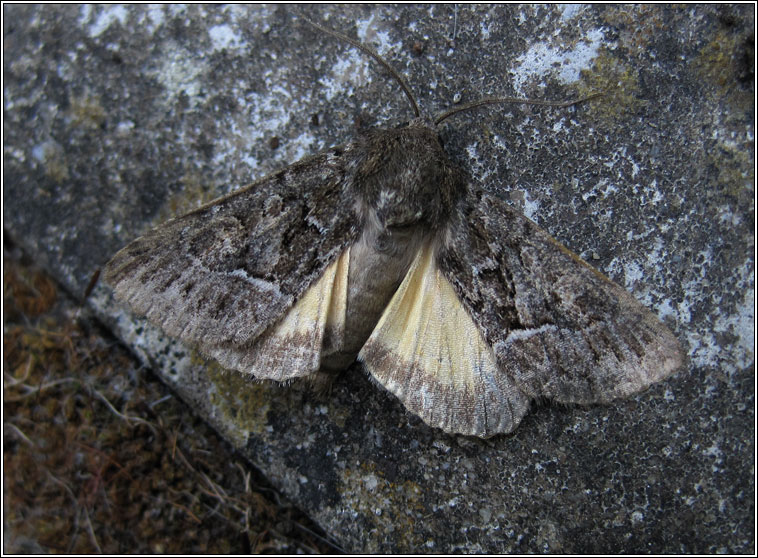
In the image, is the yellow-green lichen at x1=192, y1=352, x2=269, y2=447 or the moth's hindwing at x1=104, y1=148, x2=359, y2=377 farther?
the yellow-green lichen at x1=192, y1=352, x2=269, y2=447

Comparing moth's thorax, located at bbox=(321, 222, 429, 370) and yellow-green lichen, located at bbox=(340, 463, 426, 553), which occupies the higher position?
moth's thorax, located at bbox=(321, 222, 429, 370)

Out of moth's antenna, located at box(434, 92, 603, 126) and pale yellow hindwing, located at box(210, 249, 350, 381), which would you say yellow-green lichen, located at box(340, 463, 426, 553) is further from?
moth's antenna, located at box(434, 92, 603, 126)

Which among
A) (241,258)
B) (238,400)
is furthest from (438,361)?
(238,400)

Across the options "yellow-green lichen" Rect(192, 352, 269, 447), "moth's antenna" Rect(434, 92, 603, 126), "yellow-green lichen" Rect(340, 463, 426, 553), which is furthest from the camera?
"yellow-green lichen" Rect(192, 352, 269, 447)

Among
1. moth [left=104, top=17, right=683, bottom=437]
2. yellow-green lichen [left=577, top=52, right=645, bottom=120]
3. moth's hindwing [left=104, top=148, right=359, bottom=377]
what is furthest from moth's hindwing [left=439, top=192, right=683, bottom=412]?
yellow-green lichen [left=577, top=52, right=645, bottom=120]

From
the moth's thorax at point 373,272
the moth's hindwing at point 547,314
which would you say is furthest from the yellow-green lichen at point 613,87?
the moth's thorax at point 373,272

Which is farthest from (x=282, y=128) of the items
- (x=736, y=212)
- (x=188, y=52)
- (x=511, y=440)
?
(x=736, y=212)

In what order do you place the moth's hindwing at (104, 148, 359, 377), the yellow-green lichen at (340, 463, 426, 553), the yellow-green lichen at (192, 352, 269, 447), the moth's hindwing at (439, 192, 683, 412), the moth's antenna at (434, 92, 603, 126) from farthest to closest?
the yellow-green lichen at (192, 352, 269, 447) → the yellow-green lichen at (340, 463, 426, 553) → the moth's antenna at (434, 92, 603, 126) → the moth's hindwing at (104, 148, 359, 377) → the moth's hindwing at (439, 192, 683, 412)

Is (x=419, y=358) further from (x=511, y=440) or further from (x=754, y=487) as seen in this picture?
(x=754, y=487)

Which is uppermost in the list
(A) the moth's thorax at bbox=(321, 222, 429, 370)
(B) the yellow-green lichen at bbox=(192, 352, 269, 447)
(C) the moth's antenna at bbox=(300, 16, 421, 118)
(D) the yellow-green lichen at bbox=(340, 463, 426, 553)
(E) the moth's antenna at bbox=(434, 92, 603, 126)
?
(C) the moth's antenna at bbox=(300, 16, 421, 118)
